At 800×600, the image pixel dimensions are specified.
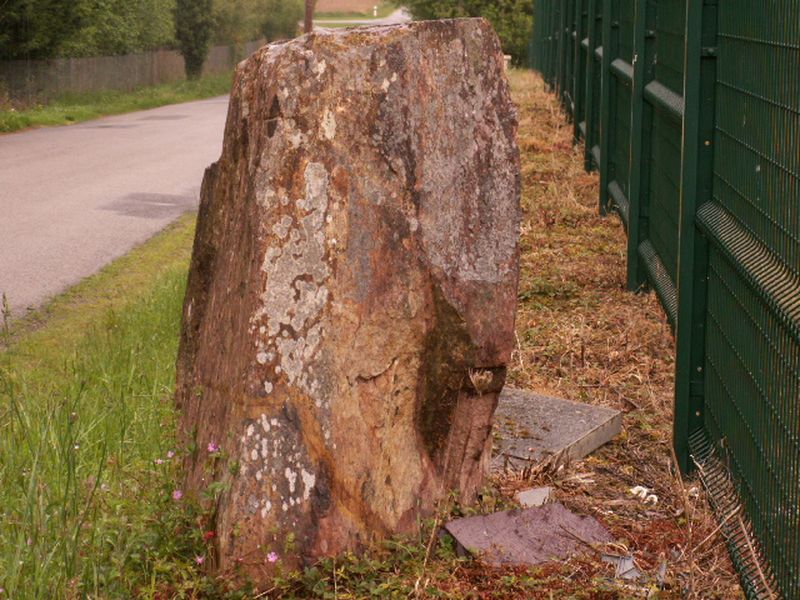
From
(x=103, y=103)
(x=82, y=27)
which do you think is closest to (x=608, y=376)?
(x=82, y=27)

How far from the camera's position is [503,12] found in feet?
132

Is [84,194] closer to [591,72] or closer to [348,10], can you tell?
[591,72]

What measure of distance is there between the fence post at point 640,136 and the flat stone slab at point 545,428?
2531 millimetres

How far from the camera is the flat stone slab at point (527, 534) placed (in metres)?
3.66

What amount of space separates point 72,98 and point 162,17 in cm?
926

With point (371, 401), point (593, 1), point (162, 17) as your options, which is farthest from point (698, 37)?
point (162, 17)

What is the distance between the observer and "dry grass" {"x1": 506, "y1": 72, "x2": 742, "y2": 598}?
379 cm

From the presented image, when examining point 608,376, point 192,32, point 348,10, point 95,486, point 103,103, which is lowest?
point 103,103

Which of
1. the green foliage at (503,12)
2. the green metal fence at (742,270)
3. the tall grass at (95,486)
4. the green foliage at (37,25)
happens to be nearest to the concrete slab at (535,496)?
the green metal fence at (742,270)

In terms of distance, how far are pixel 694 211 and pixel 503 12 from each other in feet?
120

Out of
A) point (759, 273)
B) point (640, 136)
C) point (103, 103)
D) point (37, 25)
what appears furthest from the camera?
point (103, 103)

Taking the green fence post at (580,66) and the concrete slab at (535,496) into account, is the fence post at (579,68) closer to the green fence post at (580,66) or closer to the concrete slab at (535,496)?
the green fence post at (580,66)

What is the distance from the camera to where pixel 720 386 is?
425cm

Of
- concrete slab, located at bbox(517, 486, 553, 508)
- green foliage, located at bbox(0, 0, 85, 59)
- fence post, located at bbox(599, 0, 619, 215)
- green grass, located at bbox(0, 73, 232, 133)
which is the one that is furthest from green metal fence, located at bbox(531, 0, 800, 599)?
green foliage, located at bbox(0, 0, 85, 59)
